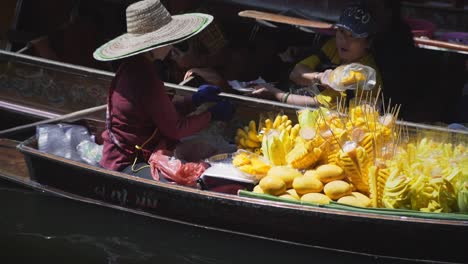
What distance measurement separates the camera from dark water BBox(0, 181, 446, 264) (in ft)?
16.4

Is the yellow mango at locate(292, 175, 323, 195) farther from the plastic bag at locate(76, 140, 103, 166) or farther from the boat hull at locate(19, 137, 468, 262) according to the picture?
the plastic bag at locate(76, 140, 103, 166)

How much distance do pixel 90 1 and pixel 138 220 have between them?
299cm

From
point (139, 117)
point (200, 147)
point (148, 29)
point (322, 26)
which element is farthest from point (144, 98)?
point (322, 26)

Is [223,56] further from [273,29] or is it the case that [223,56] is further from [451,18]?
[451,18]

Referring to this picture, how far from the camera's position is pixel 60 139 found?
5.66 metres

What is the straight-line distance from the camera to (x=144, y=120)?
5098 millimetres

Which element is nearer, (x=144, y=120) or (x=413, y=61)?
(x=144, y=120)

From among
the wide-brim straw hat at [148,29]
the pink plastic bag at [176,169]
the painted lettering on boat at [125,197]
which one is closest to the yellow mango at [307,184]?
the pink plastic bag at [176,169]

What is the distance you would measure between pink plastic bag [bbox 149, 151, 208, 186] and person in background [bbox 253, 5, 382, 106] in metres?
0.92

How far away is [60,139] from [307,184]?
186 centimetres

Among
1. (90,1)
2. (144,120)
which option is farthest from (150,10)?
(90,1)

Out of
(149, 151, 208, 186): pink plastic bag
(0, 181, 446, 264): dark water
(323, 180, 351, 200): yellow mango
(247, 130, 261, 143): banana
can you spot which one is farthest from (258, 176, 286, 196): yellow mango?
(247, 130, 261, 143): banana

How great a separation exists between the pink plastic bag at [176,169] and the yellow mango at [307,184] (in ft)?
2.09

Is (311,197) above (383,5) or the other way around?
the other way around
